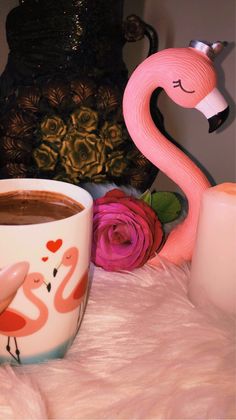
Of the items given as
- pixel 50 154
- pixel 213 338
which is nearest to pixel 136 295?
pixel 213 338

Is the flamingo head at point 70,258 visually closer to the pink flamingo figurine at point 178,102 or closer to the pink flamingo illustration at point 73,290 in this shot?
the pink flamingo illustration at point 73,290

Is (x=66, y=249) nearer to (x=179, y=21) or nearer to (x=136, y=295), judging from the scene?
(x=136, y=295)

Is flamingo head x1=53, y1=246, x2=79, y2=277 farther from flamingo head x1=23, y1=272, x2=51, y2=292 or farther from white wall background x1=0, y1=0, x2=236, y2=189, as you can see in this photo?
white wall background x1=0, y1=0, x2=236, y2=189

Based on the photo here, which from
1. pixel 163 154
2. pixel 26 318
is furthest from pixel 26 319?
pixel 163 154

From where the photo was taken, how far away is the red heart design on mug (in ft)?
1.07

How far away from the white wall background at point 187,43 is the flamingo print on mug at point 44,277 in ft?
1.30

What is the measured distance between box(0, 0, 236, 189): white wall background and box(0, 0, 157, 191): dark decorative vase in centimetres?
9

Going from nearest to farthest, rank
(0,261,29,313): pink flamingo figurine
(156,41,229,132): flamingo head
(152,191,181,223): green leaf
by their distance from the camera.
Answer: (0,261,29,313): pink flamingo figurine
(156,41,229,132): flamingo head
(152,191,181,223): green leaf

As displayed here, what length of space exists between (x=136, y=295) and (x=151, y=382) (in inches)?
5.1

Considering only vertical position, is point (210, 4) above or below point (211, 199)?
above

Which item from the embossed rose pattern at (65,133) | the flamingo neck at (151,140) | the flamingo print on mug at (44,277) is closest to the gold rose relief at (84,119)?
the embossed rose pattern at (65,133)

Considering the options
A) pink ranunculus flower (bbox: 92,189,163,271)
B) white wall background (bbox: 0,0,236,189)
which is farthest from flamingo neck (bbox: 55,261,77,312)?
white wall background (bbox: 0,0,236,189)

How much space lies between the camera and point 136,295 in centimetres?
46

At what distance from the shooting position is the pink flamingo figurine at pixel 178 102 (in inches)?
17.9
